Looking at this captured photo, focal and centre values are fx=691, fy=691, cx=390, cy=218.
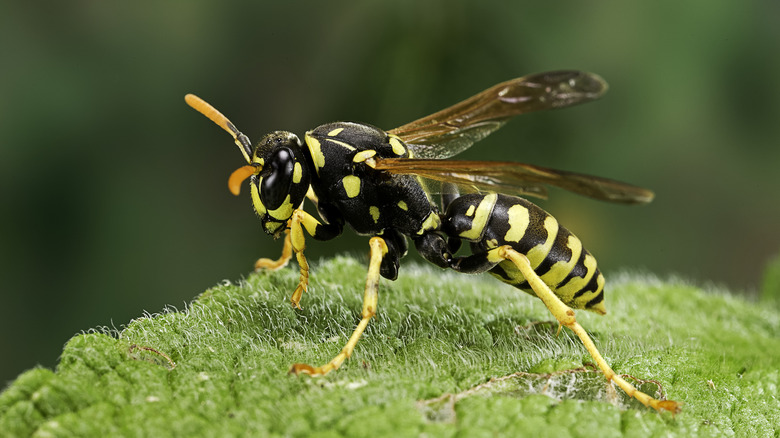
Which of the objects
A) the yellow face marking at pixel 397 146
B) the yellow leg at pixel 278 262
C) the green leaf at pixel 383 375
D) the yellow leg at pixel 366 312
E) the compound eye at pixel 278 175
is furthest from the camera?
the yellow leg at pixel 278 262

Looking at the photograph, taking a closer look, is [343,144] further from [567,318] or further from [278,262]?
[567,318]

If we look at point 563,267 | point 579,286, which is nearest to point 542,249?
point 563,267

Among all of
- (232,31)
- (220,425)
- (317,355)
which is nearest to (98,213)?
(232,31)

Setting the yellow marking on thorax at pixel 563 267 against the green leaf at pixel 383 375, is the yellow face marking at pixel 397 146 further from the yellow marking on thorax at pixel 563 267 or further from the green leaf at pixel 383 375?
the yellow marking on thorax at pixel 563 267

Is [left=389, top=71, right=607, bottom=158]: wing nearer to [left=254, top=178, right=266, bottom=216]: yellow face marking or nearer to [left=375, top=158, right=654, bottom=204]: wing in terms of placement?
[left=375, top=158, right=654, bottom=204]: wing

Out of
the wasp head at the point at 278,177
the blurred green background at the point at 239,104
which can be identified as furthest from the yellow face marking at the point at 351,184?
the blurred green background at the point at 239,104
